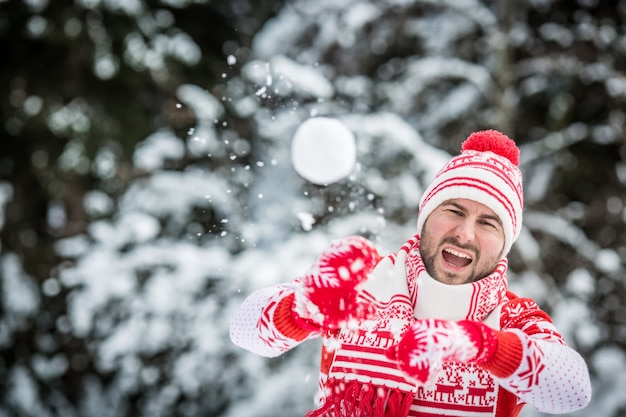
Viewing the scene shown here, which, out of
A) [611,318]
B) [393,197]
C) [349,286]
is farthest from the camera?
[611,318]

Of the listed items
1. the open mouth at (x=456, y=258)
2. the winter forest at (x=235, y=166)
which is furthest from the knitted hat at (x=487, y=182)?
the winter forest at (x=235, y=166)

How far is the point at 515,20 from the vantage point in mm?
→ 4480

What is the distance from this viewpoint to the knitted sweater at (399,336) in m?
1.48

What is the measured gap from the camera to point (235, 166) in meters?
4.08

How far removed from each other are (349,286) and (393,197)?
2.72 meters

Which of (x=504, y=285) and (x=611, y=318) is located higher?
(x=611, y=318)

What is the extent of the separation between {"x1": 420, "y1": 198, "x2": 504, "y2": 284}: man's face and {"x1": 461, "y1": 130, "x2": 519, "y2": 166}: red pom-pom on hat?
212mm

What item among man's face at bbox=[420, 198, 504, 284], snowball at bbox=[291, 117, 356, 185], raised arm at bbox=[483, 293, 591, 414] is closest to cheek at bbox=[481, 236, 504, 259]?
man's face at bbox=[420, 198, 504, 284]

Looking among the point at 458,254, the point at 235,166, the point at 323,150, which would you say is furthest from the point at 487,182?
the point at 235,166

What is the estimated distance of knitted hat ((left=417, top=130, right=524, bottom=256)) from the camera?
1.60 m

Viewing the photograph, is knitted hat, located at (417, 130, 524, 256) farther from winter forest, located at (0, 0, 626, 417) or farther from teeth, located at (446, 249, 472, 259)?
winter forest, located at (0, 0, 626, 417)

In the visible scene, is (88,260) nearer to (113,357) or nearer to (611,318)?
(113,357)

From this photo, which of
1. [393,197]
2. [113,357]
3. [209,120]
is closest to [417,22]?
[393,197]

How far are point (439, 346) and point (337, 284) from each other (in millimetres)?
249
